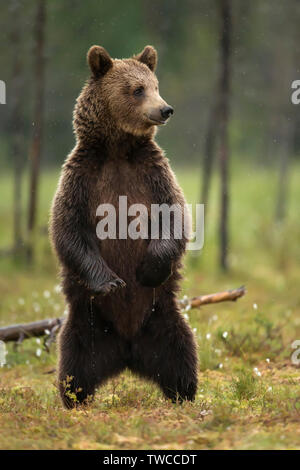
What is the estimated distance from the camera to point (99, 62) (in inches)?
217

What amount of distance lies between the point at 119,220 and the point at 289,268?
8.53m

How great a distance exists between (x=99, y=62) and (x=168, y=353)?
2.36 metres

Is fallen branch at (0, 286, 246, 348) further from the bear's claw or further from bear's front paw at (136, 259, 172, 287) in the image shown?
the bear's claw

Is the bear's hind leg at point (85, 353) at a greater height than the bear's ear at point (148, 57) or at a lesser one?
lesser

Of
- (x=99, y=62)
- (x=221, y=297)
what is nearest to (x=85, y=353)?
(x=221, y=297)

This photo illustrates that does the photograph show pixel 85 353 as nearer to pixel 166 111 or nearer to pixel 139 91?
pixel 166 111

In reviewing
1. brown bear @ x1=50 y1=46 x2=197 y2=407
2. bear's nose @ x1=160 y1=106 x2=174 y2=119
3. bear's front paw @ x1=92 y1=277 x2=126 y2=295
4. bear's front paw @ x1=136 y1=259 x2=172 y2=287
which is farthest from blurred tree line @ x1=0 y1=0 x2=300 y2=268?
bear's front paw @ x1=92 y1=277 x2=126 y2=295

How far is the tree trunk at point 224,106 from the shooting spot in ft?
41.5

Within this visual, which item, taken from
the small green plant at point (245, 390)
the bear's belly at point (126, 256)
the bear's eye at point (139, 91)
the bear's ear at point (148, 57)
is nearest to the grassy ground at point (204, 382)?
the small green plant at point (245, 390)

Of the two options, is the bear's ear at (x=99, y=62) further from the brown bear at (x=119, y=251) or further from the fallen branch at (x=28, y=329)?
the fallen branch at (x=28, y=329)

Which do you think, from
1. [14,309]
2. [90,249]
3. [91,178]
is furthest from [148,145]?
[14,309]

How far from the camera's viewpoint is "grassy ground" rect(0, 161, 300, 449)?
4.24 meters

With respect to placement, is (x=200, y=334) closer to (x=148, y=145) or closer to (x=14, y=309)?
(x=148, y=145)
